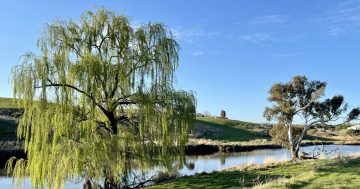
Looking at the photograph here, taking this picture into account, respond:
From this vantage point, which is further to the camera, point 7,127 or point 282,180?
point 7,127

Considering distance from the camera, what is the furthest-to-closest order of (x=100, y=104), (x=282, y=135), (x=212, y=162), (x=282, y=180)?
(x=212, y=162), (x=282, y=135), (x=100, y=104), (x=282, y=180)

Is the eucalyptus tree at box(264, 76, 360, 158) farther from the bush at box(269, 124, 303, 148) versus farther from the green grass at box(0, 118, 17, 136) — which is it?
the green grass at box(0, 118, 17, 136)

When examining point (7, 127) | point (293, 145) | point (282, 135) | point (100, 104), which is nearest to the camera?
point (100, 104)

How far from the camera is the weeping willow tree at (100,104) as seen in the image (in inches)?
727

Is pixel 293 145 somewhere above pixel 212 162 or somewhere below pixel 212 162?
above

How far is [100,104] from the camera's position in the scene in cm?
2019

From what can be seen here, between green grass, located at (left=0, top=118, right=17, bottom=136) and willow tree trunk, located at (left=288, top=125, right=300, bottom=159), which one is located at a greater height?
green grass, located at (left=0, top=118, right=17, bottom=136)

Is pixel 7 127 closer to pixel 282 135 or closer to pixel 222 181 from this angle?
pixel 282 135

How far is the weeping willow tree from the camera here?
60.5 feet

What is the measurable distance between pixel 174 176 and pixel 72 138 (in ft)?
27.7

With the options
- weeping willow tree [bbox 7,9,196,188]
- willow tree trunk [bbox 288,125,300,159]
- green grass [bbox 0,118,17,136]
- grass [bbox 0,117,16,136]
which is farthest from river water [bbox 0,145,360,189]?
green grass [bbox 0,118,17,136]

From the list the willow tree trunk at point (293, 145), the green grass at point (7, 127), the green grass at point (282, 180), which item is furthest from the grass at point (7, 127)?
the green grass at point (282, 180)

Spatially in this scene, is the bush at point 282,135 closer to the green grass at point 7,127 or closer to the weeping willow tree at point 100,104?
the weeping willow tree at point 100,104

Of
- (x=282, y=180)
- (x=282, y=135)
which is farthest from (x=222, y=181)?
(x=282, y=135)
